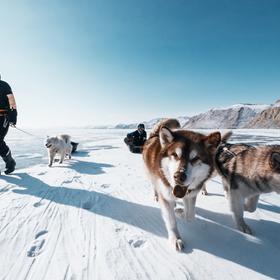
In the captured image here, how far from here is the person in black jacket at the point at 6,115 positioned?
5.75 metres

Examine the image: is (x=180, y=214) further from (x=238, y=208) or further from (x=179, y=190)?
(x=179, y=190)

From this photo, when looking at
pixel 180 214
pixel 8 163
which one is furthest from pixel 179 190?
pixel 8 163

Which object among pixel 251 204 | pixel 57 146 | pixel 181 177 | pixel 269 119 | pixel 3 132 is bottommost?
pixel 269 119

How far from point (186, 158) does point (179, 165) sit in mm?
123

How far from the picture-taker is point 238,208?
9.22ft

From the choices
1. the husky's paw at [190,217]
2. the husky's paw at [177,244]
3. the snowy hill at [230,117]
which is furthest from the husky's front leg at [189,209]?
the snowy hill at [230,117]

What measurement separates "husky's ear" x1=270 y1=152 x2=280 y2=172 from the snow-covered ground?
90cm

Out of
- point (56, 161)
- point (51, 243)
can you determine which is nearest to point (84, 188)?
point (51, 243)

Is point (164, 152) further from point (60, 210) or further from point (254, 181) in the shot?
point (60, 210)

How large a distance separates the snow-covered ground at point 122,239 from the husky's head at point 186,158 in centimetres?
70

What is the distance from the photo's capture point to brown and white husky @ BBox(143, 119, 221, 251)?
A: 7.37ft

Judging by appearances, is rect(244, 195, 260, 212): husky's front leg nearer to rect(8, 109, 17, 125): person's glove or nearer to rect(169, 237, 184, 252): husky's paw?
rect(169, 237, 184, 252): husky's paw

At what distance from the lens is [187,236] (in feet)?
8.72

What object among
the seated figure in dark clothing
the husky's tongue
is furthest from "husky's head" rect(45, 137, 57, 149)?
the husky's tongue
